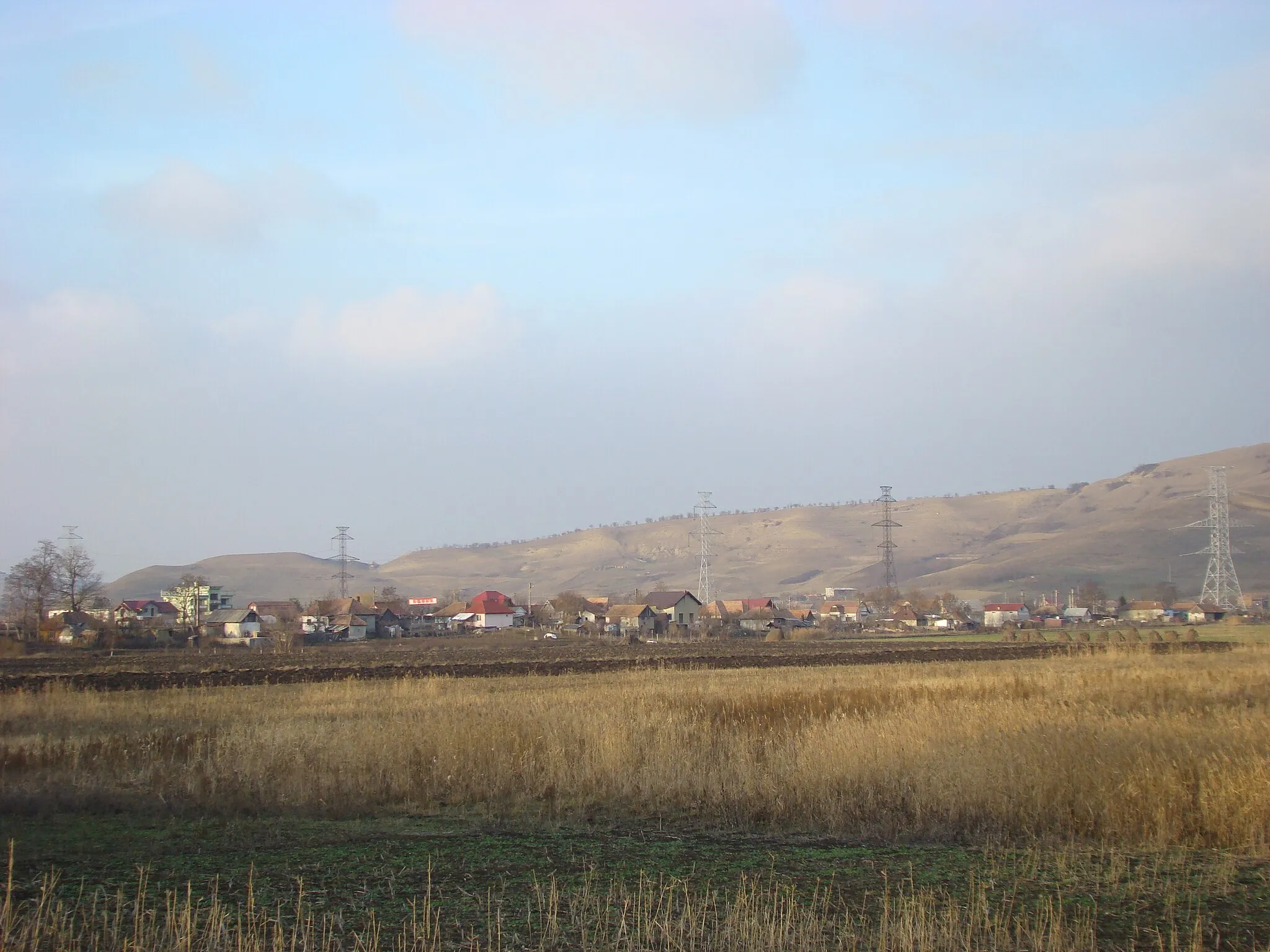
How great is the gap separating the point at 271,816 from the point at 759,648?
6498 centimetres

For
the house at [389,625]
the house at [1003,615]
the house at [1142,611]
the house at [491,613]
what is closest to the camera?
the house at [389,625]

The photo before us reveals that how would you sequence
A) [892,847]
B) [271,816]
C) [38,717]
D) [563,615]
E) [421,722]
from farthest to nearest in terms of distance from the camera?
[563,615] < [38,717] < [421,722] < [271,816] < [892,847]

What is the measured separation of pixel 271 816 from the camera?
13.3 m

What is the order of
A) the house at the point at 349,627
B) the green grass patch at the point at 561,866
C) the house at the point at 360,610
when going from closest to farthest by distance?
the green grass patch at the point at 561,866
the house at the point at 349,627
the house at the point at 360,610

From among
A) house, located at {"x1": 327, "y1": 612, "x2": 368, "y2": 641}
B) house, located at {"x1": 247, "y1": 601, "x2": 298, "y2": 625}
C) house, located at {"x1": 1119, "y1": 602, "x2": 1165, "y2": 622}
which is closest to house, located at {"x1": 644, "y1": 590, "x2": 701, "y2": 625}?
house, located at {"x1": 327, "y1": 612, "x2": 368, "y2": 641}

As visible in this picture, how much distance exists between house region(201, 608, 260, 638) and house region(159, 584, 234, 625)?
2571mm

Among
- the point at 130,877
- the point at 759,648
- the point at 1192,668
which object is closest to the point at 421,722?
the point at 130,877

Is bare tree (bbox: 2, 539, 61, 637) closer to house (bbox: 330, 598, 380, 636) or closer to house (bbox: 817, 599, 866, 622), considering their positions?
house (bbox: 330, 598, 380, 636)

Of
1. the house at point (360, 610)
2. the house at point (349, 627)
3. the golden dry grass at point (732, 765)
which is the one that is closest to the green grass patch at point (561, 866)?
the golden dry grass at point (732, 765)

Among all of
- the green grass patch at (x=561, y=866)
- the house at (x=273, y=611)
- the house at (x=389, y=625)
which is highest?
the green grass patch at (x=561, y=866)

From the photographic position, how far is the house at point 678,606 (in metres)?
124

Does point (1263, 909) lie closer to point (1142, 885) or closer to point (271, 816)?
point (1142, 885)

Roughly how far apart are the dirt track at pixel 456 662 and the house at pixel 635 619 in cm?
3585

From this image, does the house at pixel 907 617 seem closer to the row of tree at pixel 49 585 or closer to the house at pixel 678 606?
the house at pixel 678 606
